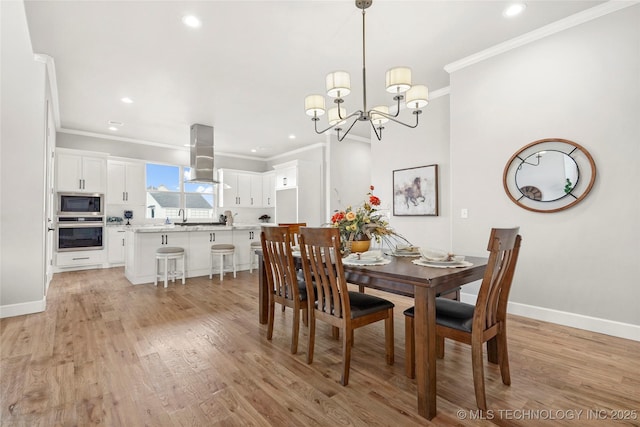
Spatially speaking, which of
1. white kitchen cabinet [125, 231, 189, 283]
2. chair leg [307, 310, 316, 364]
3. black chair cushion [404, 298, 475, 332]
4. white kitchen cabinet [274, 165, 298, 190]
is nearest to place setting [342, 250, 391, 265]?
black chair cushion [404, 298, 475, 332]

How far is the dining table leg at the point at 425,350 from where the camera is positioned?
1.58m

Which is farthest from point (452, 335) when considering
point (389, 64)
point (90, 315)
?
point (90, 315)

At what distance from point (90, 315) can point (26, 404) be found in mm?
1731

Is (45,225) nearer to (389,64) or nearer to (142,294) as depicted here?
(142,294)

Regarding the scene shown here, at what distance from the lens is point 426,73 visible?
3.85 m

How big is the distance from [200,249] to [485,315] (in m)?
4.63

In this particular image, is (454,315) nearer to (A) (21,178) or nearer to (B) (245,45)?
(B) (245,45)

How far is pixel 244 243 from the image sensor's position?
5785mm

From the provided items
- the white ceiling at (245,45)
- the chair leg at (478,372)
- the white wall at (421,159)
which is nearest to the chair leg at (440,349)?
the chair leg at (478,372)

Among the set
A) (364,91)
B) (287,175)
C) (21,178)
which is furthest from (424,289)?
(287,175)

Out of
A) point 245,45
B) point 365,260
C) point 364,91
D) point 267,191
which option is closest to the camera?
point 365,260

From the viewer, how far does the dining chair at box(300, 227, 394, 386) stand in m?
1.89

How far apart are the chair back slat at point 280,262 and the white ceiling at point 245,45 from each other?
198 centimetres

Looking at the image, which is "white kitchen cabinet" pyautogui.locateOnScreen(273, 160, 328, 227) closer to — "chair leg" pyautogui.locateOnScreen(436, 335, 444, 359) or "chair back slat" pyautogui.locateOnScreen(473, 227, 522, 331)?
"chair leg" pyautogui.locateOnScreen(436, 335, 444, 359)
